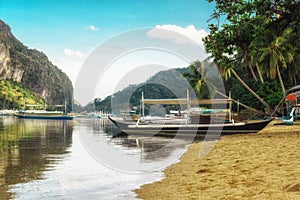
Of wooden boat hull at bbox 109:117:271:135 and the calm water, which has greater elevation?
wooden boat hull at bbox 109:117:271:135

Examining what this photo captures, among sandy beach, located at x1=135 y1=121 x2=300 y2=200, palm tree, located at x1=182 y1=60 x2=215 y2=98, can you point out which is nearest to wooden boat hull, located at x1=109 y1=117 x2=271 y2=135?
sandy beach, located at x1=135 y1=121 x2=300 y2=200

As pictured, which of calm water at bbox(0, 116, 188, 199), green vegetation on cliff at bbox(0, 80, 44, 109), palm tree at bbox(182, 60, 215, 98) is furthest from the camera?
green vegetation on cliff at bbox(0, 80, 44, 109)

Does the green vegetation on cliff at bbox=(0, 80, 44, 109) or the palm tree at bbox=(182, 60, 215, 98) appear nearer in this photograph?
the palm tree at bbox=(182, 60, 215, 98)

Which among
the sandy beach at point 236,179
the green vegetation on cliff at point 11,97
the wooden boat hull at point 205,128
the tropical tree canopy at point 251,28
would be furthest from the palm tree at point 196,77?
the green vegetation on cliff at point 11,97

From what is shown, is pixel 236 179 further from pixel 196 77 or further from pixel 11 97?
pixel 11 97

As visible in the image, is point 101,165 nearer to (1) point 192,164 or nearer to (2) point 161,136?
(1) point 192,164

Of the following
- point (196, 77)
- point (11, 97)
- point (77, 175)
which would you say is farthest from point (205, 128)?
point (11, 97)

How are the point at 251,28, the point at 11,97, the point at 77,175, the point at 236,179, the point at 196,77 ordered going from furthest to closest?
the point at 11,97 → the point at 196,77 → the point at 251,28 → the point at 77,175 → the point at 236,179

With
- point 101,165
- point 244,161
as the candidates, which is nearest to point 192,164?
point 244,161

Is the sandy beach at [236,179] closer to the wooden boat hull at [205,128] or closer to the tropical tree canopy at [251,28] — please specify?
the tropical tree canopy at [251,28]

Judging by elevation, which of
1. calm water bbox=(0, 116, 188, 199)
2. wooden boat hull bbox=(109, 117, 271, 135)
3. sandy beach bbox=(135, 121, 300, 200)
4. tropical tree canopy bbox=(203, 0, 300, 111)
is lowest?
calm water bbox=(0, 116, 188, 199)

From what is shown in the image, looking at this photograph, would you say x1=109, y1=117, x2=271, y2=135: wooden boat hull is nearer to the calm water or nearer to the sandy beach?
the calm water

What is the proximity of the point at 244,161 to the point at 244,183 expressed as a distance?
3.50 metres

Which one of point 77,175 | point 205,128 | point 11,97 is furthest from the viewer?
point 11,97
